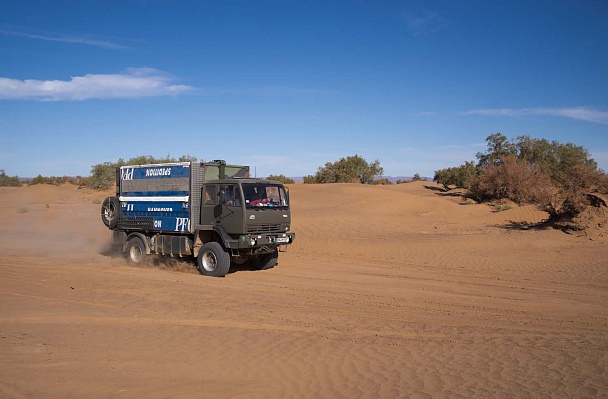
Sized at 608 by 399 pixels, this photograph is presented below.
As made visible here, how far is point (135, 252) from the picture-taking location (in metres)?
14.9

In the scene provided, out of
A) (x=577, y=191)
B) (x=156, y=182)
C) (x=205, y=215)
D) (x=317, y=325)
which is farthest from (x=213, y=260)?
(x=577, y=191)

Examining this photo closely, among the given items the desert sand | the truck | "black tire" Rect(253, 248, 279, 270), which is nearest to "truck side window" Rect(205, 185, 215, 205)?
the truck

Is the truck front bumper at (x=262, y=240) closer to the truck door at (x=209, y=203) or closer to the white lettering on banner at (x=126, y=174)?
the truck door at (x=209, y=203)

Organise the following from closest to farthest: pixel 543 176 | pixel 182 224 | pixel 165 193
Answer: pixel 182 224, pixel 165 193, pixel 543 176

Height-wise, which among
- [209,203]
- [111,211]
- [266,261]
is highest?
[209,203]

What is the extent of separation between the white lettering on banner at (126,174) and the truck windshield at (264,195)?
4793 millimetres

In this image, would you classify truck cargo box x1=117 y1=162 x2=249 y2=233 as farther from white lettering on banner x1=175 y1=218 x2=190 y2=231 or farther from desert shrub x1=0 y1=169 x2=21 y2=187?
desert shrub x1=0 y1=169 x2=21 y2=187

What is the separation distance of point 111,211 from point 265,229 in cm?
625

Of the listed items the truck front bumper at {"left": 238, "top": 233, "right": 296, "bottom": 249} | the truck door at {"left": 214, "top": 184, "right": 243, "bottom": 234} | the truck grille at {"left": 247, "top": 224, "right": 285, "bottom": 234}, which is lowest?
the truck front bumper at {"left": 238, "top": 233, "right": 296, "bottom": 249}

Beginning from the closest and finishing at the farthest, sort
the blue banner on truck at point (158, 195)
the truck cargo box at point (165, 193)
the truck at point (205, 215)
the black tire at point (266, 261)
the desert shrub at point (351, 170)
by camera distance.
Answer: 1. the truck at point (205, 215)
2. the truck cargo box at point (165, 193)
3. the blue banner on truck at point (158, 195)
4. the black tire at point (266, 261)
5. the desert shrub at point (351, 170)

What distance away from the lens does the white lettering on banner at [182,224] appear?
1316 centimetres

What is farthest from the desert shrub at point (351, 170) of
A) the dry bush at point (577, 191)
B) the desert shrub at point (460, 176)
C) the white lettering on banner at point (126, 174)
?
the white lettering on banner at point (126, 174)

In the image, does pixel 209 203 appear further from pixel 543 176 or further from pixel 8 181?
pixel 8 181

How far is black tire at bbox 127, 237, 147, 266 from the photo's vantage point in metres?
14.5
